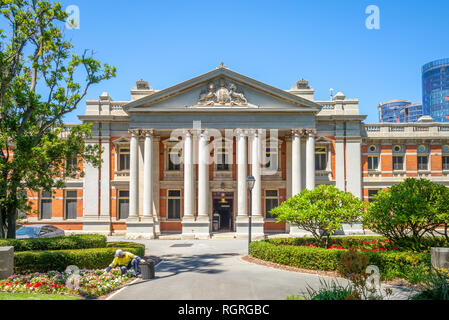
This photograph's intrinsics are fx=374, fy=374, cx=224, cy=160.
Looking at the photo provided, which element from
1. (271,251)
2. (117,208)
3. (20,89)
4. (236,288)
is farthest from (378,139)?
(20,89)

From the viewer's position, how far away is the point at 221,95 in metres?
30.3

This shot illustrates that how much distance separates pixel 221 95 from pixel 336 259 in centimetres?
1855

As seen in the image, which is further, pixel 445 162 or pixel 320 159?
pixel 445 162

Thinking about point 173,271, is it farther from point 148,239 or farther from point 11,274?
point 148,239

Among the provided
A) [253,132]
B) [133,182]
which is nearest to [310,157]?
[253,132]

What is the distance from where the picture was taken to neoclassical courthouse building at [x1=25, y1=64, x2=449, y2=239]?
30.0 meters

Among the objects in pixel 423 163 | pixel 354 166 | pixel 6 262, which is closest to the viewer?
pixel 6 262

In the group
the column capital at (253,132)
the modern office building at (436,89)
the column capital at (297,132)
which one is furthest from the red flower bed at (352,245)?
the modern office building at (436,89)

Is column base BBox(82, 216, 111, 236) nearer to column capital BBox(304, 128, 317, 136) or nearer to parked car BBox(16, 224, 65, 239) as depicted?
parked car BBox(16, 224, 65, 239)

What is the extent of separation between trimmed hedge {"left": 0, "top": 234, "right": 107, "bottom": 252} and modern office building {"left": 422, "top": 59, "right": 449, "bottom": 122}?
167 metres

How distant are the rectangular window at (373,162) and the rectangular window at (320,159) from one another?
4.52m

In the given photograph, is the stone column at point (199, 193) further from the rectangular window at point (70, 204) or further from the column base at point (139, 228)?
the rectangular window at point (70, 204)

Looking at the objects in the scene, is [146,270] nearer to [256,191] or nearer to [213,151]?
[256,191]

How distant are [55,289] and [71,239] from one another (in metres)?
5.70
